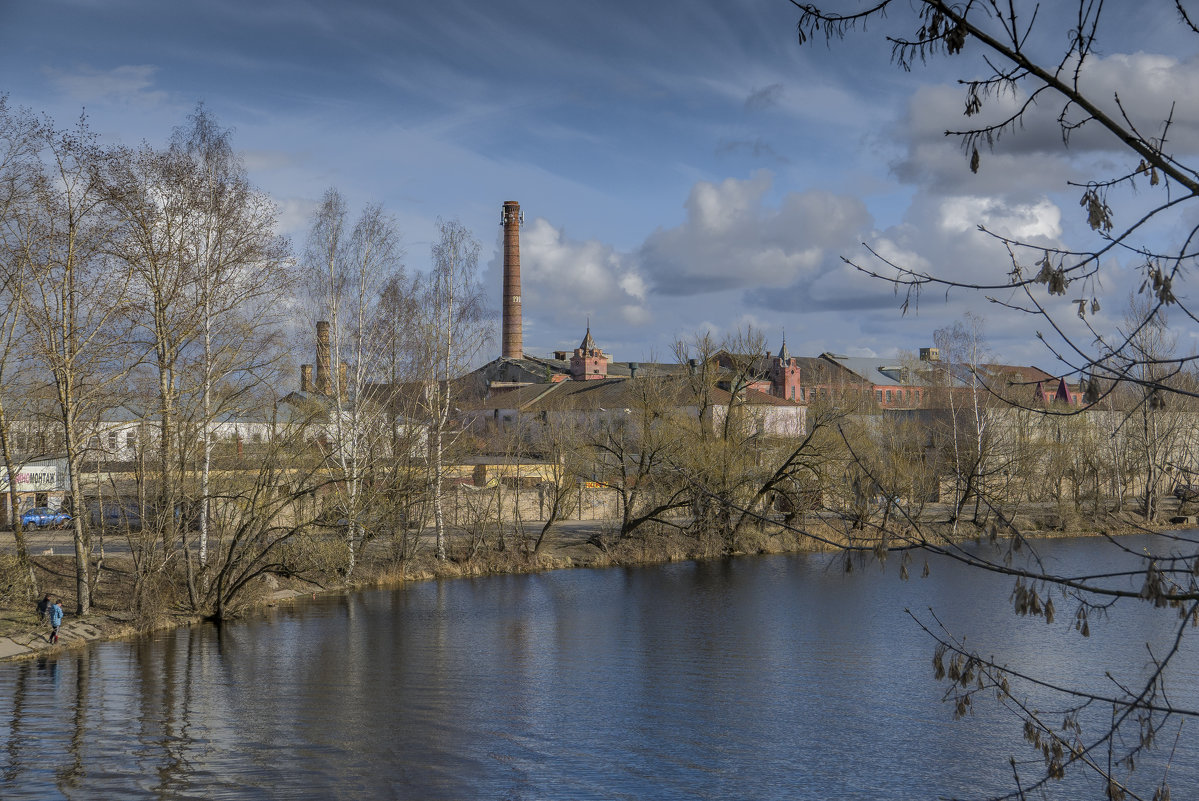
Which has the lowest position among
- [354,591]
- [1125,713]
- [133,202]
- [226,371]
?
[354,591]

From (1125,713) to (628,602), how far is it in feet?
73.1

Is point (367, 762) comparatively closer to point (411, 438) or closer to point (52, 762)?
point (52, 762)

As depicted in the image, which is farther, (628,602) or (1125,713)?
(628,602)

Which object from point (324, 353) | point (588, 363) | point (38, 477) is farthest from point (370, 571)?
point (588, 363)

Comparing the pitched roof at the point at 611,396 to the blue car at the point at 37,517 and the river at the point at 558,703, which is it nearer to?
the river at the point at 558,703

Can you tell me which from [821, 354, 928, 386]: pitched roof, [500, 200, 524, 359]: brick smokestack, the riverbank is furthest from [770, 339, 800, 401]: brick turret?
the riverbank

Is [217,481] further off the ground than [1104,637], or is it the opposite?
[217,481]

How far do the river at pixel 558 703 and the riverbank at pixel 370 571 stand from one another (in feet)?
2.67

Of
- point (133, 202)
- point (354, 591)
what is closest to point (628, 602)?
point (354, 591)

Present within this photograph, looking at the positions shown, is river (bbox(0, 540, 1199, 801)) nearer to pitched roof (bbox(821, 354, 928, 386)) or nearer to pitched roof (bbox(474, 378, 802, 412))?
pitched roof (bbox(474, 378, 802, 412))

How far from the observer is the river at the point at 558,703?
39.9 feet

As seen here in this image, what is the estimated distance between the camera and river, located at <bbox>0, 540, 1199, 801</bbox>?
12.2 meters

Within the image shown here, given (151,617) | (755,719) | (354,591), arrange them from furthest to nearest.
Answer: (354,591), (151,617), (755,719)

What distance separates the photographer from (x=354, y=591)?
28047 mm
